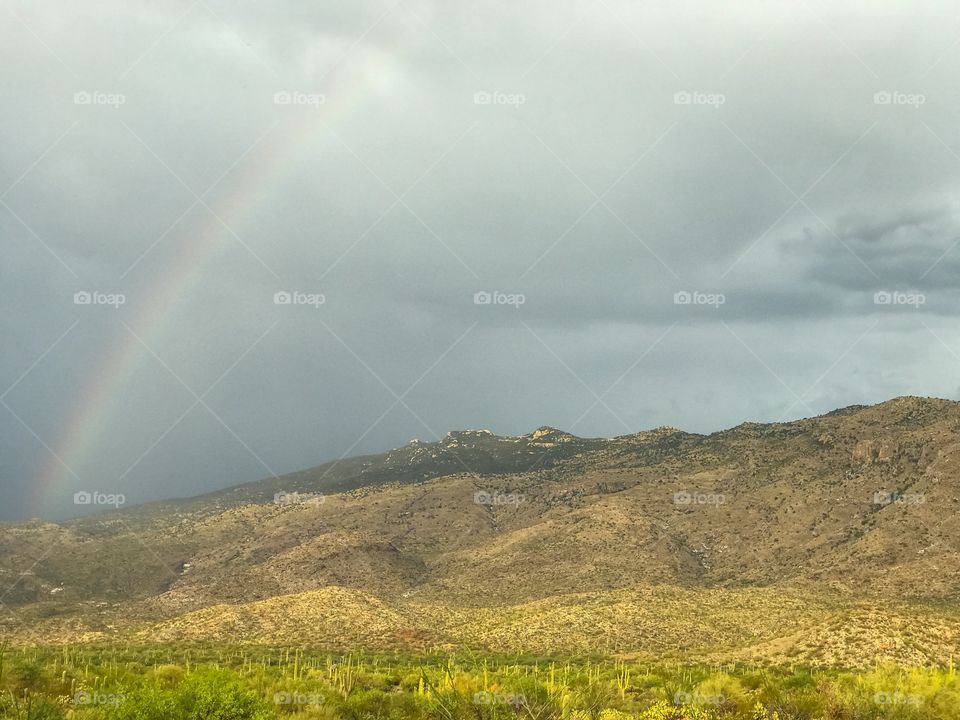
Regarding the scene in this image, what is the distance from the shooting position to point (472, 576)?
3054 inches

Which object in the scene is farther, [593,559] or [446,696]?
[593,559]

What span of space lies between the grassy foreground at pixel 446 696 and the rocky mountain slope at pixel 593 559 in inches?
646

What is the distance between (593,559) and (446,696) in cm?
5999

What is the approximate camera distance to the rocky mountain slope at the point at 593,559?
53906mm

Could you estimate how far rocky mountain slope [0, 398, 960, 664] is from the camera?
5391 cm

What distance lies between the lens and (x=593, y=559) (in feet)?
252

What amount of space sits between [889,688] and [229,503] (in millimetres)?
136324

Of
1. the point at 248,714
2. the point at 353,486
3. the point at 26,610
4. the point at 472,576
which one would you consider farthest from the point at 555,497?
the point at 248,714

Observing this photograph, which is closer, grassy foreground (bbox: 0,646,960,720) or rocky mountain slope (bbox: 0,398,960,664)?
grassy foreground (bbox: 0,646,960,720)

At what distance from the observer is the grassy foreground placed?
16.6m

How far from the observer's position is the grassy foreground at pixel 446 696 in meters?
16.6

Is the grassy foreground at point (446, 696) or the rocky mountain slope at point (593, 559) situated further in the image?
the rocky mountain slope at point (593, 559)

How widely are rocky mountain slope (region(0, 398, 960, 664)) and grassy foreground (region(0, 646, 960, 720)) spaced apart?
53.8 feet

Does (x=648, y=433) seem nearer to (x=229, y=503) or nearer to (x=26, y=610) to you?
(x=229, y=503)
